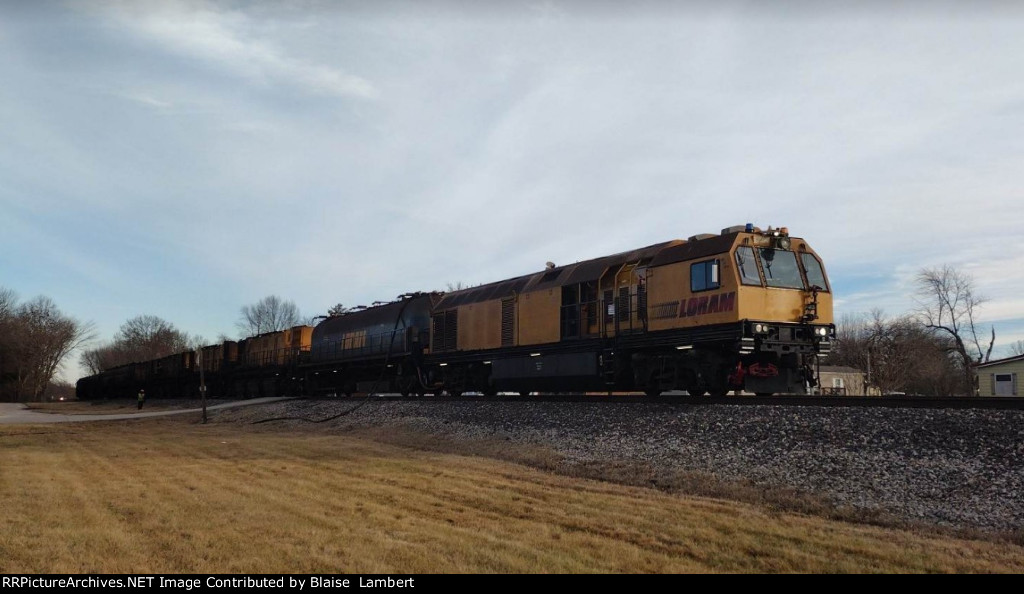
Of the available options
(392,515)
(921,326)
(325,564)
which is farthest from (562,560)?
(921,326)

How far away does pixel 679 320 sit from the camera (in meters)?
16.4

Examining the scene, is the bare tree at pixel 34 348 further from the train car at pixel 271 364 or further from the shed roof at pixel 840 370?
the shed roof at pixel 840 370

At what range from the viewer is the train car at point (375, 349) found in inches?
1096

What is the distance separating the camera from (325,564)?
652cm

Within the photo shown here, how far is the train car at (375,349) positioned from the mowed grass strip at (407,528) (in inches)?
574

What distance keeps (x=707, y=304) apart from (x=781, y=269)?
2025 millimetres

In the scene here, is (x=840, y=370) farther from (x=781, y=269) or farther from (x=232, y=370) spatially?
(x=781, y=269)

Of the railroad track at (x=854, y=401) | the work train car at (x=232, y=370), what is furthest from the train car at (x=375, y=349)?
the railroad track at (x=854, y=401)

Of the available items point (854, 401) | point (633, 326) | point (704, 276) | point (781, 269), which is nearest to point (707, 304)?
point (704, 276)

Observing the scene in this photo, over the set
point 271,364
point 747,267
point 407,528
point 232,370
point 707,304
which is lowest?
point 407,528

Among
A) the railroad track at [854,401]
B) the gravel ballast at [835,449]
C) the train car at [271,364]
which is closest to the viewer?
the gravel ballast at [835,449]

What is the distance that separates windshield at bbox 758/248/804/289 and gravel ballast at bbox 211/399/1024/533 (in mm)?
3637

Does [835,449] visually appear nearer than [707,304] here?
Yes
